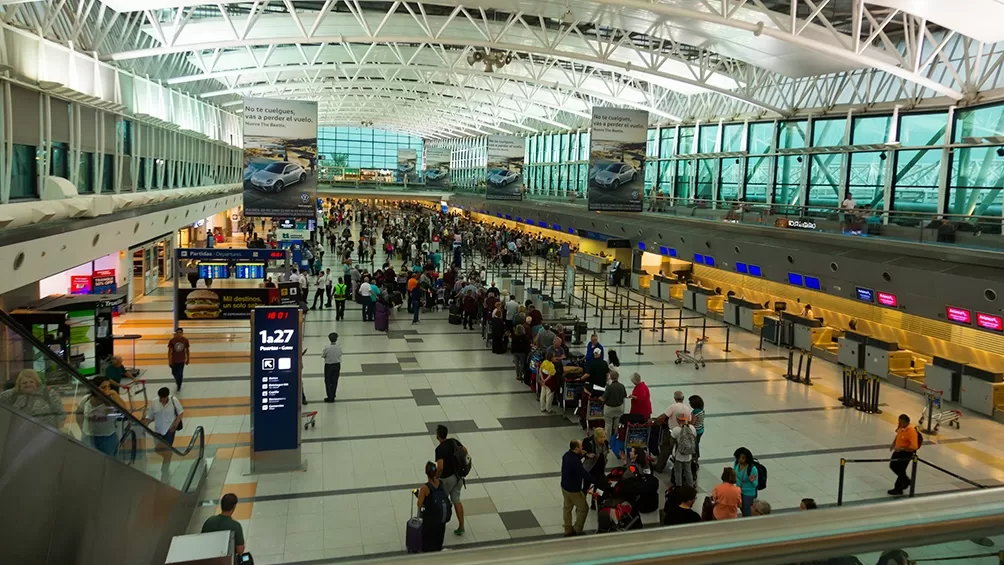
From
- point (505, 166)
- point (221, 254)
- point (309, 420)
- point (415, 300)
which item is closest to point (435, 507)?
point (309, 420)

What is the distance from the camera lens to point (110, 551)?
5832mm

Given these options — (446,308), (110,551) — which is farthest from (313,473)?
(446,308)

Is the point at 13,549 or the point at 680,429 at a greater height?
the point at 13,549

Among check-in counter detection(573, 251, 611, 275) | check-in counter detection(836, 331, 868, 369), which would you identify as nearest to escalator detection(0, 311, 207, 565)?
check-in counter detection(836, 331, 868, 369)

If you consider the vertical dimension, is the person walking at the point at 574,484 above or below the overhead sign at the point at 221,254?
below

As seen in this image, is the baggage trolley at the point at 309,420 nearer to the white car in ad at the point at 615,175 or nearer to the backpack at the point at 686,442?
the backpack at the point at 686,442

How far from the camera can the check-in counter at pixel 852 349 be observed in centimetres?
1717

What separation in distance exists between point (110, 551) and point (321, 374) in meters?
9.36

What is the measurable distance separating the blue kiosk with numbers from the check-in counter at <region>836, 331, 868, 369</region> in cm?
1384

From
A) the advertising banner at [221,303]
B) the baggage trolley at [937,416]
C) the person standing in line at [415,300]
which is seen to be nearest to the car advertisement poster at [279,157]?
the advertising banner at [221,303]

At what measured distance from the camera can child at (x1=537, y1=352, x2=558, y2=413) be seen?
41.6ft

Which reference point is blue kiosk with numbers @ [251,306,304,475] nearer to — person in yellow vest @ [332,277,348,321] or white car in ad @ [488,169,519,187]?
person in yellow vest @ [332,277,348,321]

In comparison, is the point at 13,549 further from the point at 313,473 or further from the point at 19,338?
the point at 313,473

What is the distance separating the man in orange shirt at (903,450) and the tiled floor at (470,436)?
0.30m
